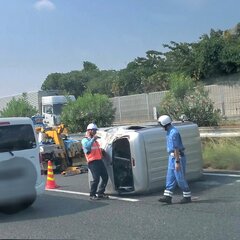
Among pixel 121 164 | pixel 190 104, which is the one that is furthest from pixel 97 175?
pixel 190 104

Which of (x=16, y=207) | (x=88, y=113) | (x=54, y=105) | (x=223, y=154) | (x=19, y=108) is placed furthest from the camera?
(x=19, y=108)

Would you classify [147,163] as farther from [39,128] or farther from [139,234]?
[39,128]

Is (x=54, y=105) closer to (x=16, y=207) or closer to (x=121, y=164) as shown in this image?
(x=121, y=164)

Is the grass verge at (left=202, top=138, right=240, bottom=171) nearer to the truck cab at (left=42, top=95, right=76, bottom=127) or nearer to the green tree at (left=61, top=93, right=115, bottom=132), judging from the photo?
the green tree at (left=61, top=93, right=115, bottom=132)

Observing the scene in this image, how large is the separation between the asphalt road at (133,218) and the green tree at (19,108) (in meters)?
23.7

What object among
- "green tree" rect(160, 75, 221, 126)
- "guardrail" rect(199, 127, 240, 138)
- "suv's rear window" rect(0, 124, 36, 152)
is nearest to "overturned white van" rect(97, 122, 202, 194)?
"suv's rear window" rect(0, 124, 36, 152)

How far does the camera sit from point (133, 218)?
29.5 ft

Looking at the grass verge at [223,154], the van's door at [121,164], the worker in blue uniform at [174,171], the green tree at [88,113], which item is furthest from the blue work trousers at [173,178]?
the green tree at [88,113]

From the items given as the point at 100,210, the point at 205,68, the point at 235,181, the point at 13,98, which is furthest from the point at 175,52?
the point at 100,210

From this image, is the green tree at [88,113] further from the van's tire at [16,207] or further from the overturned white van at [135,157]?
the van's tire at [16,207]

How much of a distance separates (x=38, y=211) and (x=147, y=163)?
8.50 ft

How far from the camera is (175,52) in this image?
43250mm

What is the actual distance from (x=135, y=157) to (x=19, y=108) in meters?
26.7

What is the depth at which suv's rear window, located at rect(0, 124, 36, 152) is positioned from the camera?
10.1m
